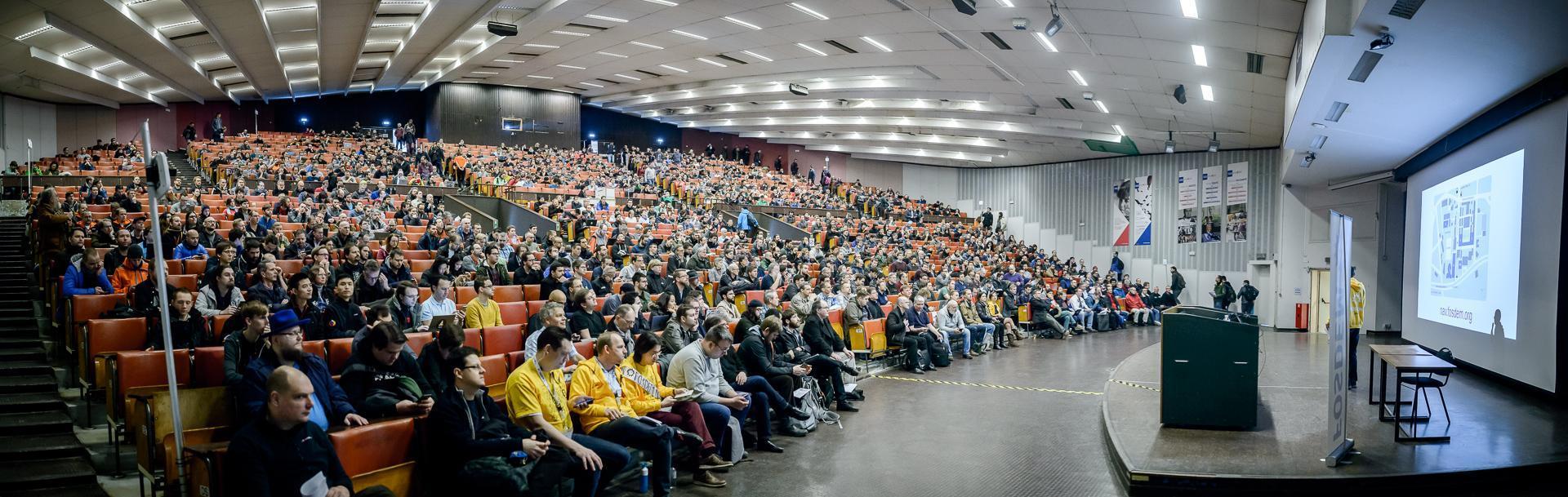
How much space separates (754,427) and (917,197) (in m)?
24.3

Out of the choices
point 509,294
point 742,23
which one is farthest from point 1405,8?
point 742,23

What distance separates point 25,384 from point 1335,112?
11052mm

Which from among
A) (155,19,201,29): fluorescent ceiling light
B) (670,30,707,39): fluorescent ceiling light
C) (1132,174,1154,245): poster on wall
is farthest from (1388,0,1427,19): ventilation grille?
(1132,174,1154,245): poster on wall

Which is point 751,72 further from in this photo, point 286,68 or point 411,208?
point 286,68

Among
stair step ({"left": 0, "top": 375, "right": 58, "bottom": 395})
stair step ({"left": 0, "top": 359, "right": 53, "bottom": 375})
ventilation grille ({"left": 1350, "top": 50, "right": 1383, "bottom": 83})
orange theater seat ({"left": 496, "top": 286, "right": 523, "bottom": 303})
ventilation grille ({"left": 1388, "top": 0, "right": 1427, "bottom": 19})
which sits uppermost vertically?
ventilation grille ({"left": 1388, "top": 0, "right": 1427, "bottom": 19})

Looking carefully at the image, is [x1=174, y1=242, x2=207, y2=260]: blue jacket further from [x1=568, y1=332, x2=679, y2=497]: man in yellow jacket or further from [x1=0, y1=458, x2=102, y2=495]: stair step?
[x1=568, y1=332, x2=679, y2=497]: man in yellow jacket

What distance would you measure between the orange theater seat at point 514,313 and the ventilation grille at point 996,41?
7296 millimetres

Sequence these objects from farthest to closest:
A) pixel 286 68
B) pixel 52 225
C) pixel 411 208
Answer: pixel 286 68
pixel 411 208
pixel 52 225

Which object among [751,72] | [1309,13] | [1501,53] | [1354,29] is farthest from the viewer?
[751,72]

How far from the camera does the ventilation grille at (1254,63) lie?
32.2 ft

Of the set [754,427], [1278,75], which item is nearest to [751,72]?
[1278,75]

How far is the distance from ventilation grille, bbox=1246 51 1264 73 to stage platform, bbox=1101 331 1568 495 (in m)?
4.48

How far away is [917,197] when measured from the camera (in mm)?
29828

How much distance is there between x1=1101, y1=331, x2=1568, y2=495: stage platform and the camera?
14.5 feet
